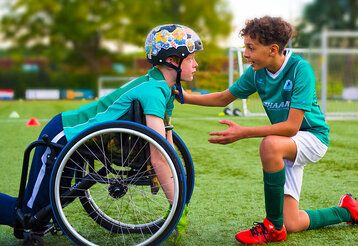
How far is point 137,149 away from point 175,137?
0.50 meters

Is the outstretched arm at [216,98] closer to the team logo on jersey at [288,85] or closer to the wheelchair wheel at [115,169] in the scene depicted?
the team logo on jersey at [288,85]

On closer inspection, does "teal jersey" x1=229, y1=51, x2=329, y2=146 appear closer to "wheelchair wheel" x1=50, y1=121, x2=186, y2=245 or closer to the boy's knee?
the boy's knee

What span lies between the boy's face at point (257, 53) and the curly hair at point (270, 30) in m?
0.02

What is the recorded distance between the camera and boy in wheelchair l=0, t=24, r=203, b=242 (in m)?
2.62

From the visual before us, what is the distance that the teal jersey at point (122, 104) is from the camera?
8.59ft

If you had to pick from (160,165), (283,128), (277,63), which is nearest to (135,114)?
(160,165)

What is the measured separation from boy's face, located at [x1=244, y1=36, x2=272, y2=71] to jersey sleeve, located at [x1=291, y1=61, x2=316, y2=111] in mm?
162

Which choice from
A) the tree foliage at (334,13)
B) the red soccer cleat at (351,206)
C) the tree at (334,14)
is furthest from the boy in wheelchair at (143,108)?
the tree foliage at (334,13)

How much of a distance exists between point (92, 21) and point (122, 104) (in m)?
33.0

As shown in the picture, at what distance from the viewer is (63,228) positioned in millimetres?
2586

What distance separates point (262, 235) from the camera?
9.59 feet

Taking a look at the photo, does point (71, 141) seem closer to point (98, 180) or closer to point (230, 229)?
point (98, 180)

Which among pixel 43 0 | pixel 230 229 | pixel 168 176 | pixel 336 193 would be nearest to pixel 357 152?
pixel 336 193

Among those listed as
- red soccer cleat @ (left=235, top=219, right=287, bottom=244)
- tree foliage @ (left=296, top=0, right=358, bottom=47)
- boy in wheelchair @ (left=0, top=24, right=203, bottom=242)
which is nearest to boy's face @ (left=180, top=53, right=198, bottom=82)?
boy in wheelchair @ (left=0, top=24, right=203, bottom=242)
